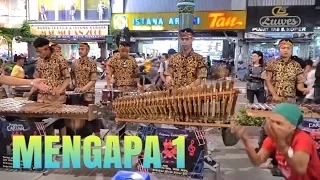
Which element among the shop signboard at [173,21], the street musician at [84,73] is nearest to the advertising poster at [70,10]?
the shop signboard at [173,21]

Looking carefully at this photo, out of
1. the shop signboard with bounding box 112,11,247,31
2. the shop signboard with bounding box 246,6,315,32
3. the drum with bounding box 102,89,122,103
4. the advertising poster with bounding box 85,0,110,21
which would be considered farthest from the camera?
the advertising poster with bounding box 85,0,110,21

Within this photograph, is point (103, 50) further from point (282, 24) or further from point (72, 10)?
point (282, 24)

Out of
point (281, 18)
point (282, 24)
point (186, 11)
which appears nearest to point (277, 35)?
point (282, 24)

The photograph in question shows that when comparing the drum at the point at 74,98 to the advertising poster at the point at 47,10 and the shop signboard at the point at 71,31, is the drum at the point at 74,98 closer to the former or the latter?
the shop signboard at the point at 71,31

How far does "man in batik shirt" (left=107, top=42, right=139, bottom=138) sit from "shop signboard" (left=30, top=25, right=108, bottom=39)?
11281 millimetres

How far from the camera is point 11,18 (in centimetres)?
1734

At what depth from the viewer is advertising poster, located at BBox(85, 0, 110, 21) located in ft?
55.4

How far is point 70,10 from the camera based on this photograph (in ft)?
57.3

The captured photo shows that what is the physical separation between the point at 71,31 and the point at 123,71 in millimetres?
12414

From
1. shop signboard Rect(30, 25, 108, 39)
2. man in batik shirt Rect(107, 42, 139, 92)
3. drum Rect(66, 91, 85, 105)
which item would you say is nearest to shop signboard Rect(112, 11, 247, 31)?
shop signboard Rect(30, 25, 108, 39)

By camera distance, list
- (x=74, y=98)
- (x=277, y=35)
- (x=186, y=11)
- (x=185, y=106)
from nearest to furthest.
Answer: (x=185, y=106), (x=74, y=98), (x=186, y=11), (x=277, y=35)

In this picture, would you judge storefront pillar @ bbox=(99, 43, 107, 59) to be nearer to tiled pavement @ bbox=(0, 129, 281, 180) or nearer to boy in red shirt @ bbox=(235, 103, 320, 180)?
tiled pavement @ bbox=(0, 129, 281, 180)

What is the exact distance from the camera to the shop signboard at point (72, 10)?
55.6 ft

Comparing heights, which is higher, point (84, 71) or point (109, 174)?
point (84, 71)
